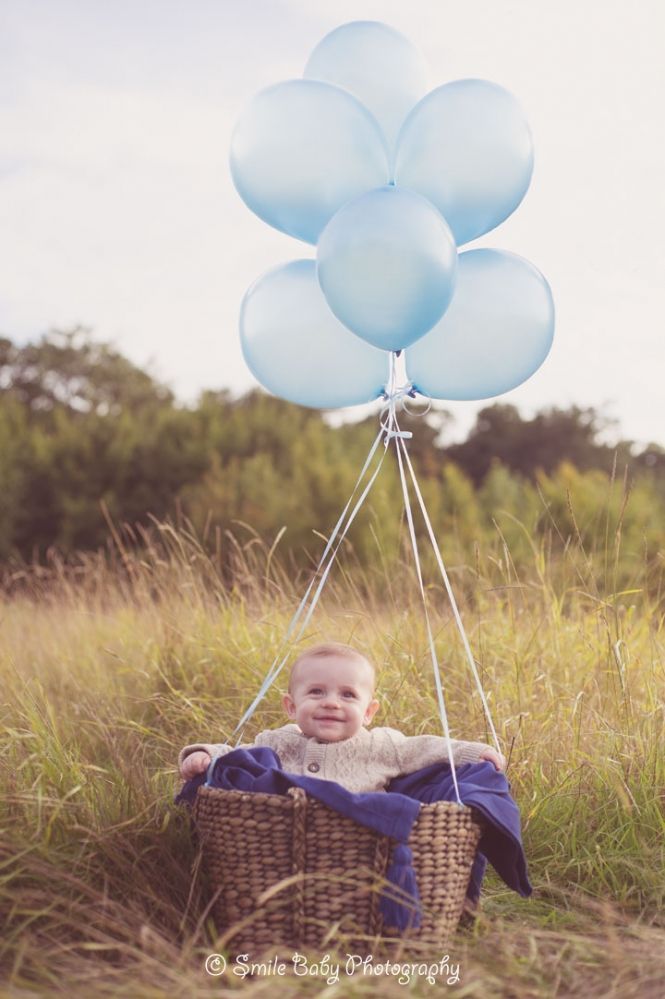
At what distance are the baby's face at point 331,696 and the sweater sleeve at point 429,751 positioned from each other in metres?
0.13

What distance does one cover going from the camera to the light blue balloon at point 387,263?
2609 mm

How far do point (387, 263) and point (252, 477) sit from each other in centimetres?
818

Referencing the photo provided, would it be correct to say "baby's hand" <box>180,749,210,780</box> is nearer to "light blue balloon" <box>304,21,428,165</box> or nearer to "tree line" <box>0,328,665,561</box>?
"light blue balloon" <box>304,21,428,165</box>

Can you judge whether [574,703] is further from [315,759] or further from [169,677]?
[169,677]

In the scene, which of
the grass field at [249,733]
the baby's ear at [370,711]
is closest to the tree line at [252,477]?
the grass field at [249,733]

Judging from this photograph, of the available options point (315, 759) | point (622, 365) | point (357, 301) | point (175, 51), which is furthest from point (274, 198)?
point (622, 365)

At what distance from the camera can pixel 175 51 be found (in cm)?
658

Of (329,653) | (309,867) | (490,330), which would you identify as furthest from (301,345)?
(309,867)

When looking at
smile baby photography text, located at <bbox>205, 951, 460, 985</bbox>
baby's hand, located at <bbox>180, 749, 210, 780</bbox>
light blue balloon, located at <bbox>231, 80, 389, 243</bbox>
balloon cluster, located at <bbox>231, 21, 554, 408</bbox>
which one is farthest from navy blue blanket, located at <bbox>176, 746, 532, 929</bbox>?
light blue balloon, located at <bbox>231, 80, 389, 243</bbox>

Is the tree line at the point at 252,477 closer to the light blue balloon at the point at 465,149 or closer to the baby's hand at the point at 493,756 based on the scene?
the light blue balloon at the point at 465,149

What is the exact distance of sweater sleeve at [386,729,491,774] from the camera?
263 cm

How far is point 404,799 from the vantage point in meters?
2.29

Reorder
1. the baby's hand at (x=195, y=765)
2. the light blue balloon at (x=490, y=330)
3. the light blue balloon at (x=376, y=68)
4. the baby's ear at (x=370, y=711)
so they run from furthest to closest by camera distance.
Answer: the light blue balloon at (x=376, y=68) < the light blue balloon at (x=490, y=330) < the baby's ear at (x=370, y=711) < the baby's hand at (x=195, y=765)

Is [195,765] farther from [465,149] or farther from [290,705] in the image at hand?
[465,149]
